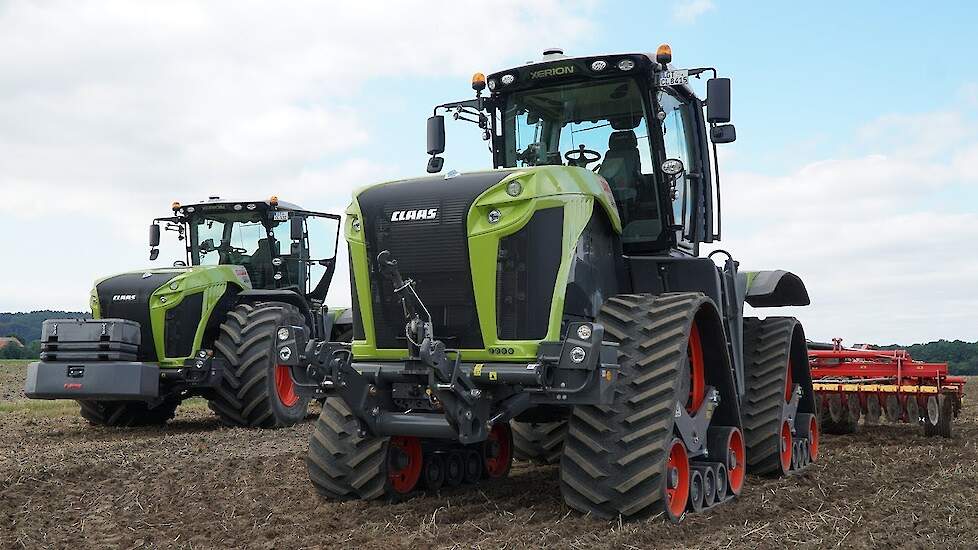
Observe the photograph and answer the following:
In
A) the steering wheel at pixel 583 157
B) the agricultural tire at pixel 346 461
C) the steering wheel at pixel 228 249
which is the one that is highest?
the steering wheel at pixel 583 157

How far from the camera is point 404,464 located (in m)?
7.61

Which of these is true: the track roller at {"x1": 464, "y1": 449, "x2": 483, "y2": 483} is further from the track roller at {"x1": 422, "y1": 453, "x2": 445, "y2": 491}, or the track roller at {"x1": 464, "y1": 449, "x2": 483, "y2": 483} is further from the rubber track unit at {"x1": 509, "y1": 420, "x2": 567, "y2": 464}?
the rubber track unit at {"x1": 509, "y1": 420, "x2": 567, "y2": 464}

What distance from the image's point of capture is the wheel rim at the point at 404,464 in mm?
7477

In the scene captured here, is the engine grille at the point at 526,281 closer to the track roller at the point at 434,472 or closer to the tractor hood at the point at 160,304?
the track roller at the point at 434,472

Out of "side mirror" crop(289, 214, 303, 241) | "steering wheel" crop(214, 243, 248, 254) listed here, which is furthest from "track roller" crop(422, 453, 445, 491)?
"steering wheel" crop(214, 243, 248, 254)

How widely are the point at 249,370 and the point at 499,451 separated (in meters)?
5.40

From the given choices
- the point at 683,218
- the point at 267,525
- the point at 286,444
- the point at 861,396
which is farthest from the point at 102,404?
the point at 861,396

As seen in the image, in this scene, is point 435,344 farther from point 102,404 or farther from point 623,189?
point 102,404

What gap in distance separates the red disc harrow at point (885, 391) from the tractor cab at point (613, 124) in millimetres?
5052

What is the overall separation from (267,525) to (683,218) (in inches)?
169

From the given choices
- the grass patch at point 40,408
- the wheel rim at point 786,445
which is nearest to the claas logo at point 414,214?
the wheel rim at point 786,445

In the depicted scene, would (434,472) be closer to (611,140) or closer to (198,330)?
(611,140)

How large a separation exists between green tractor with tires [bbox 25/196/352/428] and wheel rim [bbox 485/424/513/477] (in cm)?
526

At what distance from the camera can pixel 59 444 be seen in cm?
1216
